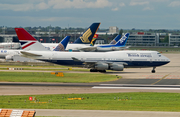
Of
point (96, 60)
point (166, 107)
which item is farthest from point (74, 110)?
point (96, 60)

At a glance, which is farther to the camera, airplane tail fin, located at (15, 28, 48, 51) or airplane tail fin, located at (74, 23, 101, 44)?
airplane tail fin, located at (74, 23, 101, 44)

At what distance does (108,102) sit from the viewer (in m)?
32.3

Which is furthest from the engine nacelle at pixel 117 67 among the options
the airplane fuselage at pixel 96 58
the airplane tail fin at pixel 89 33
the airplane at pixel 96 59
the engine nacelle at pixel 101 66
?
the airplane tail fin at pixel 89 33

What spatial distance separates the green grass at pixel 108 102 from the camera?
2943 cm

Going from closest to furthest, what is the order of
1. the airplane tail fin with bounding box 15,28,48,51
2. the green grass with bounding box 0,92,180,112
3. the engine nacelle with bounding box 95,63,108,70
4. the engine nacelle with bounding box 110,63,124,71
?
the green grass with bounding box 0,92,180,112
the engine nacelle with bounding box 110,63,124,71
the engine nacelle with bounding box 95,63,108,70
the airplane tail fin with bounding box 15,28,48,51

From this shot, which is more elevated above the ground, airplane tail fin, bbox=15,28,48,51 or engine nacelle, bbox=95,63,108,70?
airplane tail fin, bbox=15,28,48,51

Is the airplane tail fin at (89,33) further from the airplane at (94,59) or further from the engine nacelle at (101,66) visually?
the engine nacelle at (101,66)

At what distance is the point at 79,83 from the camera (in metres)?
49.0

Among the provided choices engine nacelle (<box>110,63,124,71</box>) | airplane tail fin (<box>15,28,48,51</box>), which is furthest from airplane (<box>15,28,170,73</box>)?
airplane tail fin (<box>15,28,48,51</box>)

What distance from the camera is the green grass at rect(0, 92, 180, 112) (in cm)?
2943

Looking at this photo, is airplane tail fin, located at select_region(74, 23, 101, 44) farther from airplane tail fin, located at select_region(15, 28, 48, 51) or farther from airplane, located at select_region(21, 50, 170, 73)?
airplane tail fin, located at select_region(15, 28, 48, 51)

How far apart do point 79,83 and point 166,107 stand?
21.3 metres

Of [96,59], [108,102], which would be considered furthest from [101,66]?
[108,102]

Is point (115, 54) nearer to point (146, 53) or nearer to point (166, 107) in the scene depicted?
point (146, 53)
